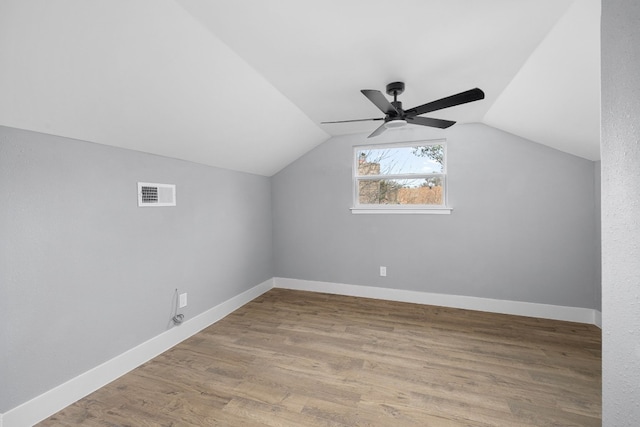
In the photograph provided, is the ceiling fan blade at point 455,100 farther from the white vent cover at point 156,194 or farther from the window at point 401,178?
the white vent cover at point 156,194

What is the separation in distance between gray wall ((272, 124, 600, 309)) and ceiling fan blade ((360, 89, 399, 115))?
1.55 m

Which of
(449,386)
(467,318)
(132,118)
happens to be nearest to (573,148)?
(467,318)

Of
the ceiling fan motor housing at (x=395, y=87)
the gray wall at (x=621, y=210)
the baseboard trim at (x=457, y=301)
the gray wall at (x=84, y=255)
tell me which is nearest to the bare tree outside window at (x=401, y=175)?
the baseboard trim at (x=457, y=301)

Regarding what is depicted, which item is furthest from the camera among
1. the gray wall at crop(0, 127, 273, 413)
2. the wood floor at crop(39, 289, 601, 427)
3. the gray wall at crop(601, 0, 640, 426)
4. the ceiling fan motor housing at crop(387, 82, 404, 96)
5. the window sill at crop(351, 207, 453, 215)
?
the window sill at crop(351, 207, 453, 215)

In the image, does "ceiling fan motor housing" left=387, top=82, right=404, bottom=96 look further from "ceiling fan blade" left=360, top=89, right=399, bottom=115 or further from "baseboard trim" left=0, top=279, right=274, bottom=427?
"baseboard trim" left=0, top=279, right=274, bottom=427

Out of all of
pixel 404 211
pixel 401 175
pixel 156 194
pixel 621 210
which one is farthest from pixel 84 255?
pixel 401 175

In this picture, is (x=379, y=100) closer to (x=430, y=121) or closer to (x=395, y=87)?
(x=395, y=87)

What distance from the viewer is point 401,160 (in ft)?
12.5

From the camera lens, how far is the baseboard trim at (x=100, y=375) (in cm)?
163

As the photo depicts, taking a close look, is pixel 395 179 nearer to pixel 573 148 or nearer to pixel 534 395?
pixel 573 148

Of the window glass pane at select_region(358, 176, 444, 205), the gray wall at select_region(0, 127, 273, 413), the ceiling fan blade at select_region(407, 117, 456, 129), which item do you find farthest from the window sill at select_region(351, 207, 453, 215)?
the gray wall at select_region(0, 127, 273, 413)

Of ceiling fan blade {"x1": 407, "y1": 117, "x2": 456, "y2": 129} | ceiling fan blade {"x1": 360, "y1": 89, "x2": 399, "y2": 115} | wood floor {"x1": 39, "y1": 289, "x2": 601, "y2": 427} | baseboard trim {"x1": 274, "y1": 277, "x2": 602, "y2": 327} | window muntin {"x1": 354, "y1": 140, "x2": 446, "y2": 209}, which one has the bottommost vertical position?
wood floor {"x1": 39, "y1": 289, "x2": 601, "y2": 427}

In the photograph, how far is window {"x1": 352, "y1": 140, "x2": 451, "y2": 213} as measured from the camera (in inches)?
143

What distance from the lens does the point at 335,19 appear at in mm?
1609
